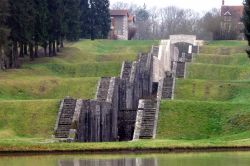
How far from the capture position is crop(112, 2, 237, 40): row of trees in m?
106

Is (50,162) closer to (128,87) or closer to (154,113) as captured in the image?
(154,113)

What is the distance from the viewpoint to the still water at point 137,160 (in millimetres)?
29625

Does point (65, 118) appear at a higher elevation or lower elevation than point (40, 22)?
lower

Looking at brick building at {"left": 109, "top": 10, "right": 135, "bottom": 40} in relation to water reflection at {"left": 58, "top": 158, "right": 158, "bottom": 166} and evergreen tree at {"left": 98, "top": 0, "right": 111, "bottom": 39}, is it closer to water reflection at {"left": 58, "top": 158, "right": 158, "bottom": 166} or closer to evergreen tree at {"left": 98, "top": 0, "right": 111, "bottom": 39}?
evergreen tree at {"left": 98, "top": 0, "right": 111, "bottom": 39}

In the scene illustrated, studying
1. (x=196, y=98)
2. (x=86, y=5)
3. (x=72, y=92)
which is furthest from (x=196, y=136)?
(x=86, y=5)

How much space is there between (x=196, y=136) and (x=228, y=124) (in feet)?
8.25

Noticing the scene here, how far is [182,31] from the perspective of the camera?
128m

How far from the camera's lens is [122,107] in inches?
2312

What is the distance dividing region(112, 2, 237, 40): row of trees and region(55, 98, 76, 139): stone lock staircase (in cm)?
5752

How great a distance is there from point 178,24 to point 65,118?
302ft

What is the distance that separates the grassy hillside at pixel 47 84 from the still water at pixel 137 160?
10.5 meters

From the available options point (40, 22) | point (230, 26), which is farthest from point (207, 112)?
point (230, 26)

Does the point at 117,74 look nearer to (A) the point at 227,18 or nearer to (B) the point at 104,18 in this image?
(B) the point at 104,18

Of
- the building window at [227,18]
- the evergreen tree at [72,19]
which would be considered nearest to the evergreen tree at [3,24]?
the evergreen tree at [72,19]
